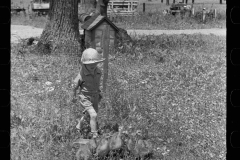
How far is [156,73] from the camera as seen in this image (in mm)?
8195

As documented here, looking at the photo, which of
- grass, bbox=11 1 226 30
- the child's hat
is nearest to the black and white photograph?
the child's hat

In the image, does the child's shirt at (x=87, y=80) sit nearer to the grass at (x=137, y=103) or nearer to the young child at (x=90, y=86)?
the young child at (x=90, y=86)

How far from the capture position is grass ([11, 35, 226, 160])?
13.6ft

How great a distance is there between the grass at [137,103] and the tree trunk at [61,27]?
653 mm

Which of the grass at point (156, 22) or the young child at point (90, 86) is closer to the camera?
the young child at point (90, 86)

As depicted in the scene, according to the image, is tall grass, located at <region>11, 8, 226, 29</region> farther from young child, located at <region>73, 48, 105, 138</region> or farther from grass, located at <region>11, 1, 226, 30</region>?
young child, located at <region>73, 48, 105, 138</region>

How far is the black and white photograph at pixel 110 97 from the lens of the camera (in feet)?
12.9

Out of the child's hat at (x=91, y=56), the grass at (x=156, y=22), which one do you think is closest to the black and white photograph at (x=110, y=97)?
the child's hat at (x=91, y=56)

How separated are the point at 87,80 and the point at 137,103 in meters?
1.38

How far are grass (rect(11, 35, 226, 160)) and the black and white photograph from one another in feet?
0.04
